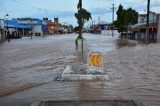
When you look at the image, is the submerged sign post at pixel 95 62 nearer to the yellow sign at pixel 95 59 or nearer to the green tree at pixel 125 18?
the yellow sign at pixel 95 59

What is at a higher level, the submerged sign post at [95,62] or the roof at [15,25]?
the roof at [15,25]

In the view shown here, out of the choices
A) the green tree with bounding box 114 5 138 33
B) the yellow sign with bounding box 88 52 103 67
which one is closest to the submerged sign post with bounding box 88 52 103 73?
the yellow sign with bounding box 88 52 103 67

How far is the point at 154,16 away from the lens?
78.4 m

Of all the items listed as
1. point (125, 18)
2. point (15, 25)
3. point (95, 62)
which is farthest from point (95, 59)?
point (15, 25)

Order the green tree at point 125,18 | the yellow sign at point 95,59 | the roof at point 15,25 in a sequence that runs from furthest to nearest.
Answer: the roof at point 15,25
the green tree at point 125,18
the yellow sign at point 95,59

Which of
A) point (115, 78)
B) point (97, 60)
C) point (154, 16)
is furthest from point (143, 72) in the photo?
point (154, 16)

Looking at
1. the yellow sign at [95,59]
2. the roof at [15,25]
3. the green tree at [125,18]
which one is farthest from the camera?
the roof at [15,25]

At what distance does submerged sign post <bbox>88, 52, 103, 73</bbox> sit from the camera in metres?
14.1

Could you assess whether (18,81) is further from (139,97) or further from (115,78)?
(139,97)

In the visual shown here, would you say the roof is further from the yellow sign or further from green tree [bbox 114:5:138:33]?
the yellow sign

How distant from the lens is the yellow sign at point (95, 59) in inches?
554

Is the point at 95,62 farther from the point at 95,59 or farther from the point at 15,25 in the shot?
the point at 15,25

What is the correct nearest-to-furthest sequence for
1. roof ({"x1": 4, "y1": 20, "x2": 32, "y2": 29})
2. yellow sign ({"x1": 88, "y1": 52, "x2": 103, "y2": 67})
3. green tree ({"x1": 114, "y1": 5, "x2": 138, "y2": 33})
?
yellow sign ({"x1": 88, "y1": 52, "x2": 103, "y2": 67}) < green tree ({"x1": 114, "y1": 5, "x2": 138, "y2": 33}) < roof ({"x1": 4, "y1": 20, "x2": 32, "y2": 29})

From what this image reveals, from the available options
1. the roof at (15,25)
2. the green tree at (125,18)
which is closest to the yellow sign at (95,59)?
the green tree at (125,18)
